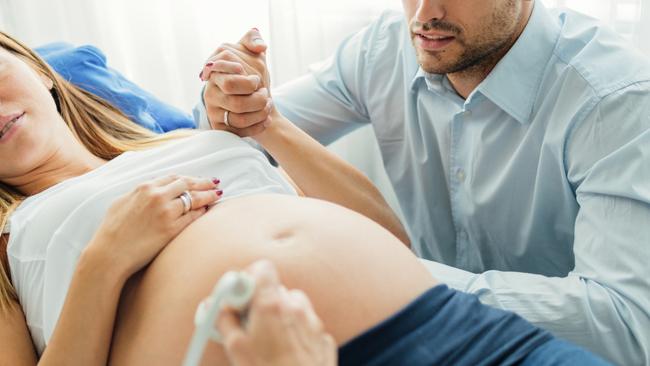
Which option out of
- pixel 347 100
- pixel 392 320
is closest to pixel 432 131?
pixel 347 100

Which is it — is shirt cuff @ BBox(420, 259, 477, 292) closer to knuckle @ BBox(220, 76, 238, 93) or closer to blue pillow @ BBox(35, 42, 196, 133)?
knuckle @ BBox(220, 76, 238, 93)

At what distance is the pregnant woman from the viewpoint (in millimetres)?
968

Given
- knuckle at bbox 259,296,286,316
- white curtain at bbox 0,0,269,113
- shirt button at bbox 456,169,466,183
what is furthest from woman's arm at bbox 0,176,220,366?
white curtain at bbox 0,0,269,113

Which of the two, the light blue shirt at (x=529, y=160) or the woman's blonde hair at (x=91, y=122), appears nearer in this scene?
the light blue shirt at (x=529, y=160)

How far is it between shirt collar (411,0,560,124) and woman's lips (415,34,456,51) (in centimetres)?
10

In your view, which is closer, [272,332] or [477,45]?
[272,332]

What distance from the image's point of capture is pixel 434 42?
1387 mm

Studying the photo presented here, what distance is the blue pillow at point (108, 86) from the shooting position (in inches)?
67.3

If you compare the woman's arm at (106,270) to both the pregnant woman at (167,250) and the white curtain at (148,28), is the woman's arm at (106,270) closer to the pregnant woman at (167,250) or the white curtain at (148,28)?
the pregnant woman at (167,250)

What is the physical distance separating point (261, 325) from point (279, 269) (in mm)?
329

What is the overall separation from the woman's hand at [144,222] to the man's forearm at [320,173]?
322mm

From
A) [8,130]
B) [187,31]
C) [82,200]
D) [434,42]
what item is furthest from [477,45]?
[187,31]

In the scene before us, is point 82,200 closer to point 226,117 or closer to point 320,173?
point 226,117

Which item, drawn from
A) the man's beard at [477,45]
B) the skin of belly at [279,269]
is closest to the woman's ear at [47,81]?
the skin of belly at [279,269]
